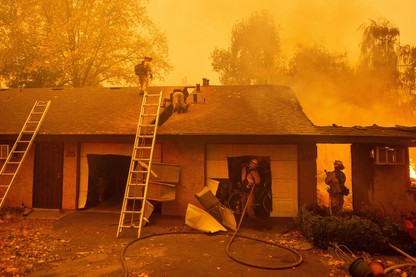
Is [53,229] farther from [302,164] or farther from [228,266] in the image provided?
[302,164]

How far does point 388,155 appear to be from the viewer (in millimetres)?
10281

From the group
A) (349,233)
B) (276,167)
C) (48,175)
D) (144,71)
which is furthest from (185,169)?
(144,71)

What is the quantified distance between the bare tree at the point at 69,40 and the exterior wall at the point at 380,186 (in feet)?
69.9

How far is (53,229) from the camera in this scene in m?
9.09

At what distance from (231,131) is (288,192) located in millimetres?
3066

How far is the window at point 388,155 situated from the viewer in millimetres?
10250

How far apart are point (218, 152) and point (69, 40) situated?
65.7ft

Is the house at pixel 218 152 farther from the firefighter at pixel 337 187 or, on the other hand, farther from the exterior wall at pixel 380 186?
the firefighter at pixel 337 187

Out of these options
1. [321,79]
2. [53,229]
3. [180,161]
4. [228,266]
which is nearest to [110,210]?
[53,229]

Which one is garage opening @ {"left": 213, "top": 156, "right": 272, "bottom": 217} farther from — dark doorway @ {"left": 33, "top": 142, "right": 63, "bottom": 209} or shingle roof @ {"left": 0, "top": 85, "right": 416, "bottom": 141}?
dark doorway @ {"left": 33, "top": 142, "right": 63, "bottom": 209}

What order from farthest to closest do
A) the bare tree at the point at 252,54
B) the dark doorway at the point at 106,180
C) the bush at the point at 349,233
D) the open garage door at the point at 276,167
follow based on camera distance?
the bare tree at the point at 252,54, the dark doorway at the point at 106,180, the open garage door at the point at 276,167, the bush at the point at 349,233

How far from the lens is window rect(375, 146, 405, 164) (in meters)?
10.2

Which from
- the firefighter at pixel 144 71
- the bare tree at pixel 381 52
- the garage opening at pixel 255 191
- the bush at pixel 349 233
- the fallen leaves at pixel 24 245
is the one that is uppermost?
the bare tree at pixel 381 52

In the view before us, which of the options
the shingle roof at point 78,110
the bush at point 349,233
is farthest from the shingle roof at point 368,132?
the shingle roof at point 78,110
